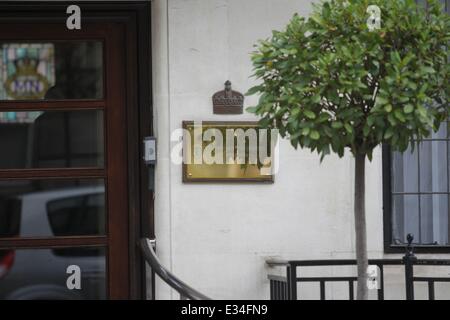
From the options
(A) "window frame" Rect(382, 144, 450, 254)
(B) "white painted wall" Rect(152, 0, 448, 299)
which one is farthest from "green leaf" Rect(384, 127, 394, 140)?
(A) "window frame" Rect(382, 144, 450, 254)

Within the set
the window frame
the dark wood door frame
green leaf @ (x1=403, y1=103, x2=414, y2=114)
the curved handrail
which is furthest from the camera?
the dark wood door frame

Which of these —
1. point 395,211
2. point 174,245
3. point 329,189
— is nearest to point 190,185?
point 174,245

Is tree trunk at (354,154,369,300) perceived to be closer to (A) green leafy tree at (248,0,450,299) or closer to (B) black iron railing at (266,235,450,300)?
(A) green leafy tree at (248,0,450,299)

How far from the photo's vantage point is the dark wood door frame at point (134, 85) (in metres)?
9.05

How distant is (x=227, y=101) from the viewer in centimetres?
877

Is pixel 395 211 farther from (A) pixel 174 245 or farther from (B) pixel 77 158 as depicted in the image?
(B) pixel 77 158

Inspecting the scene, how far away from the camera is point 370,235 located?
884cm

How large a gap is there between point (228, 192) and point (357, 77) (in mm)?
2302

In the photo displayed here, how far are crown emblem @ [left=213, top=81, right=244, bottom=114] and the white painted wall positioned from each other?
2.1 inches

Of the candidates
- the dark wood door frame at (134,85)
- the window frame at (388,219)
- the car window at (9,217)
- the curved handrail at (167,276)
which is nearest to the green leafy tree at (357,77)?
the curved handrail at (167,276)

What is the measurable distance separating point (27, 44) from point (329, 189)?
264cm

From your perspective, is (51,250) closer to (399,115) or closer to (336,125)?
(336,125)

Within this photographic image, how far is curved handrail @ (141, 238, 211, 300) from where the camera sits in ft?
24.3

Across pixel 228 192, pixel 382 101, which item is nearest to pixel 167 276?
pixel 228 192
